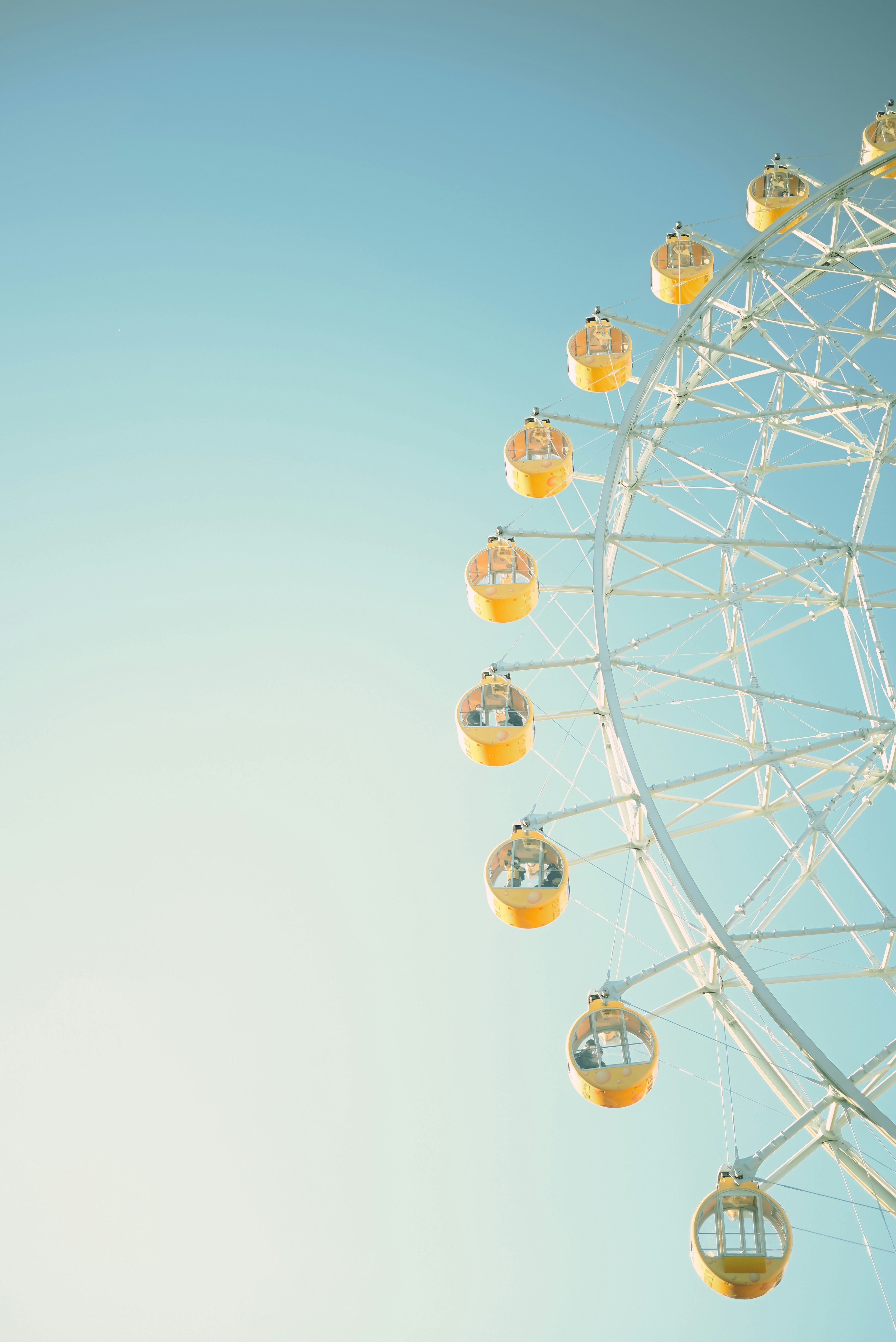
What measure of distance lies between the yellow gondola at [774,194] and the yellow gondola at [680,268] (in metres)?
0.91

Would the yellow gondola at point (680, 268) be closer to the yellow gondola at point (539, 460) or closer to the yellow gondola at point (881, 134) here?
the yellow gondola at point (881, 134)

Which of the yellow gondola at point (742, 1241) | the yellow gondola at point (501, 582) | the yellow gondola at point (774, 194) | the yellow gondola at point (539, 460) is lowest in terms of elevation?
the yellow gondola at point (742, 1241)

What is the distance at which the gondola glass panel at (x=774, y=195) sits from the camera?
52.0 feet

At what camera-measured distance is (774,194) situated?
630 inches

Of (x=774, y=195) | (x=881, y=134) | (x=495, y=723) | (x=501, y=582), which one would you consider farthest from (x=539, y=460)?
(x=881, y=134)

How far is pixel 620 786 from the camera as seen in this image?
11500 millimetres

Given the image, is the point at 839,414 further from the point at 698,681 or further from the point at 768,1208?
the point at 768,1208

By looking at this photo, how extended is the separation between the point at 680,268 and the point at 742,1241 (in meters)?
13.4

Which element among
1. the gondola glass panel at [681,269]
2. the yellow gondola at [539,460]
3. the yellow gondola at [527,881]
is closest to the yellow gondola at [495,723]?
the yellow gondola at [527,881]

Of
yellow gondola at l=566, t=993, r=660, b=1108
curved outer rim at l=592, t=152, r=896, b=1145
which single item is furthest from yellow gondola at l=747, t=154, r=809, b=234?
yellow gondola at l=566, t=993, r=660, b=1108

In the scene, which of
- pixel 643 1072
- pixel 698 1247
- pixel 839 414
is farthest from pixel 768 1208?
pixel 839 414

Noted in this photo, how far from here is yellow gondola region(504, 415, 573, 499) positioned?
1399 cm

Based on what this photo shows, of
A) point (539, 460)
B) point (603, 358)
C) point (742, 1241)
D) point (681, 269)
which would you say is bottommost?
point (742, 1241)

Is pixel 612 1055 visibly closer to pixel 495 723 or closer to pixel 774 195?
pixel 495 723
